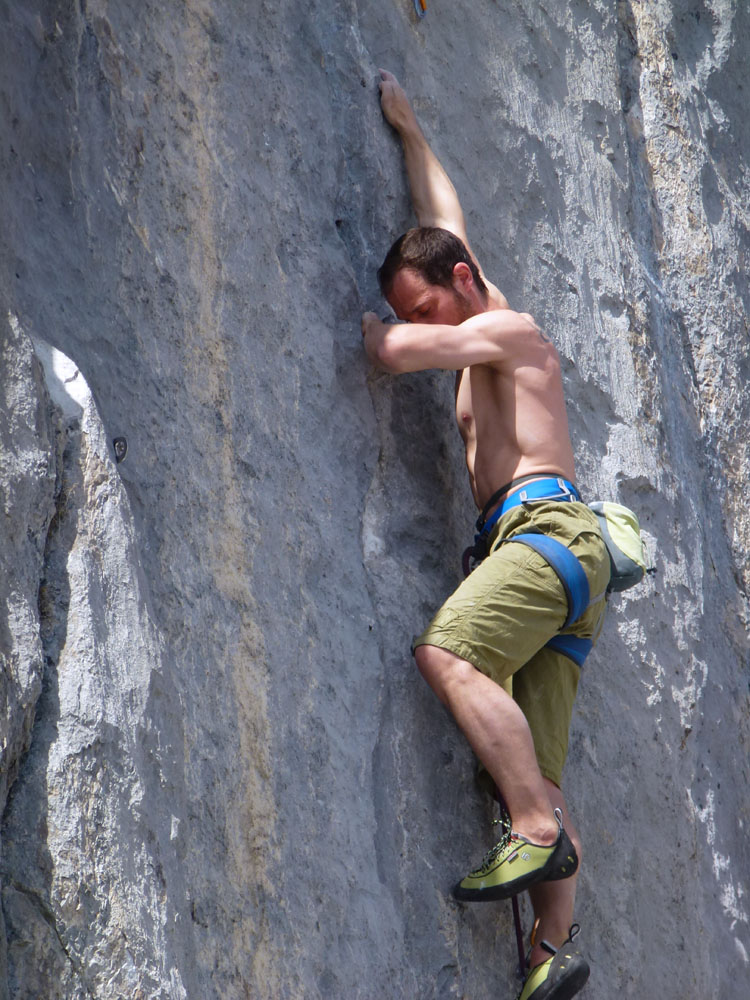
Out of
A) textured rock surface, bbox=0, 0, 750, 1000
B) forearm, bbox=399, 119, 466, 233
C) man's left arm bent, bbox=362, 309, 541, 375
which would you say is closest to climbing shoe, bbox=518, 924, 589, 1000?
textured rock surface, bbox=0, 0, 750, 1000

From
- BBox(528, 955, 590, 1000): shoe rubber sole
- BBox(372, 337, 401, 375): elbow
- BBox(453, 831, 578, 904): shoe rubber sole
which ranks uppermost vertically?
BBox(372, 337, 401, 375): elbow

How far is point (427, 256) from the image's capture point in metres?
3.00

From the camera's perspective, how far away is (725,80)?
4.52 meters

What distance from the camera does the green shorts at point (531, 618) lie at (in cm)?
273

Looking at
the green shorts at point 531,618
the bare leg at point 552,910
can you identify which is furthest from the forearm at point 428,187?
the bare leg at point 552,910

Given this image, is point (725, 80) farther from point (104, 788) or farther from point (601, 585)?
point (104, 788)

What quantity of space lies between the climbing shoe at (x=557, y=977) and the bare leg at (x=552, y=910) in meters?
0.04

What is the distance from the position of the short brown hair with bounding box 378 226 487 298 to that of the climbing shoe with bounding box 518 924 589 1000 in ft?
5.37

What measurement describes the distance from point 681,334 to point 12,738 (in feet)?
9.45

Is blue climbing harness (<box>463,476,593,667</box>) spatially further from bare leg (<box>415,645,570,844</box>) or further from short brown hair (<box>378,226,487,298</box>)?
short brown hair (<box>378,226,487,298</box>)

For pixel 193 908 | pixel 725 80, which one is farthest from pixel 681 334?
pixel 193 908

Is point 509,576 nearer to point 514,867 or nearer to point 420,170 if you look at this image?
point 514,867

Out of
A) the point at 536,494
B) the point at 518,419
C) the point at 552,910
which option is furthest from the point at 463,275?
the point at 552,910

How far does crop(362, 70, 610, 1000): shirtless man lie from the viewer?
2.68 m
